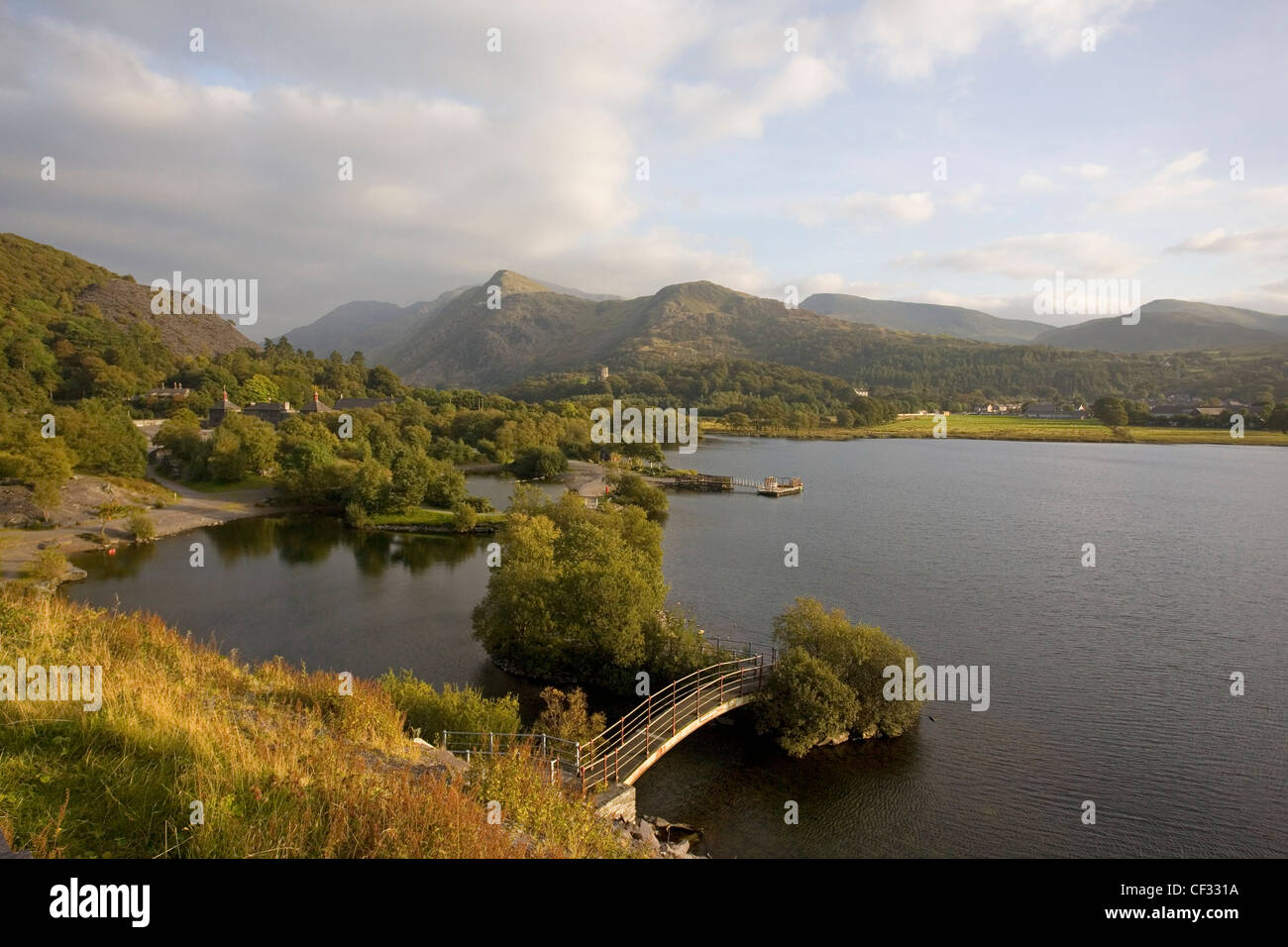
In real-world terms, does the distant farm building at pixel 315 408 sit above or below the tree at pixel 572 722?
above

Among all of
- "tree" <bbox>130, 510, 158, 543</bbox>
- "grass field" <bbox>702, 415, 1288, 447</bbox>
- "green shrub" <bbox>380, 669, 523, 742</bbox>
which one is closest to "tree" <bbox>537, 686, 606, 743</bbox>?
"green shrub" <bbox>380, 669, 523, 742</bbox>

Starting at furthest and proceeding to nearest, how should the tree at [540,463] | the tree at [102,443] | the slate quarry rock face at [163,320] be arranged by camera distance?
the slate quarry rock face at [163,320], the tree at [540,463], the tree at [102,443]

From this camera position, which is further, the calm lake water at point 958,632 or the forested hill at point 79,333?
the forested hill at point 79,333

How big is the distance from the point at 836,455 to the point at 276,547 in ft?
259

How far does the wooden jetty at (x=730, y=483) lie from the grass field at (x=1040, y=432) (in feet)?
211

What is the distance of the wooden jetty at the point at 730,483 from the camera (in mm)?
69875

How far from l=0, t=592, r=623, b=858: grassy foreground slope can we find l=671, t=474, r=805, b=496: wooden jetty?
60538mm

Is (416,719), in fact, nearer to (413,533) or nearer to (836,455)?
(413,533)

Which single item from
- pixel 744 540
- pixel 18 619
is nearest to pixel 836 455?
pixel 744 540

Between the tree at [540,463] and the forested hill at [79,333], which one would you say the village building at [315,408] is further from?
the tree at [540,463]

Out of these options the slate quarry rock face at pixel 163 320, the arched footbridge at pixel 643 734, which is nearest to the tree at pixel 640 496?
the arched footbridge at pixel 643 734

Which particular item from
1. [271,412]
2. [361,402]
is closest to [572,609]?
[271,412]

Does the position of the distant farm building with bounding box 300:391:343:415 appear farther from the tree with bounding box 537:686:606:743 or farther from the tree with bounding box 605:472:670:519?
the tree with bounding box 537:686:606:743
